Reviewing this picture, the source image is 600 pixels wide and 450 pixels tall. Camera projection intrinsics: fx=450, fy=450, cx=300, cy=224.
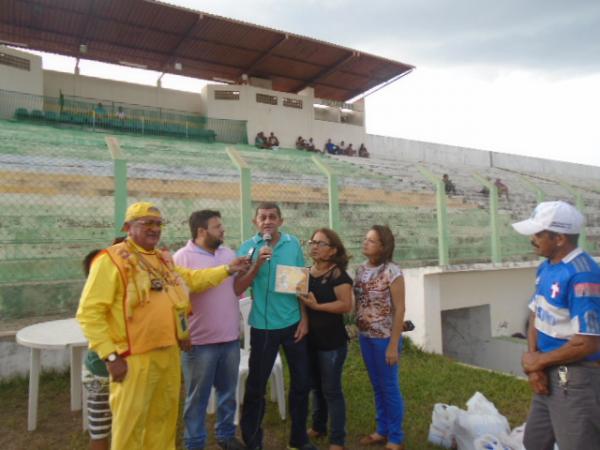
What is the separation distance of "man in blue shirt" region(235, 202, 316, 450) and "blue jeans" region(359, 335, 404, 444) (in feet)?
1.64

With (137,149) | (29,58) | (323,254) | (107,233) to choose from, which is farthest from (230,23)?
(323,254)

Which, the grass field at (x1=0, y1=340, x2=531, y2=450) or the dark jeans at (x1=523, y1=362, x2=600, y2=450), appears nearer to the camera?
the dark jeans at (x1=523, y1=362, x2=600, y2=450)

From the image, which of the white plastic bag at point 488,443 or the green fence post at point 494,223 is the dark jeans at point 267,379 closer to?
the white plastic bag at point 488,443

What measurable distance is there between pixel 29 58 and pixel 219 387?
15323 millimetres

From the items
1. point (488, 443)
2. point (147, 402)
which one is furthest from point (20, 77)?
point (488, 443)

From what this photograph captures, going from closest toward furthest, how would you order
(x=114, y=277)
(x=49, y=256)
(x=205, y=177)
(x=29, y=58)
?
(x=114, y=277)
(x=49, y=256)
(x=205, y=177)
(x=29, y=58)

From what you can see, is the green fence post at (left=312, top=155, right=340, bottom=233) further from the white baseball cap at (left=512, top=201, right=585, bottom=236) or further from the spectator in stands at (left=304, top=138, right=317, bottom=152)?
the spectator in stands at (left=304, top=138, right=317, bottom=152)

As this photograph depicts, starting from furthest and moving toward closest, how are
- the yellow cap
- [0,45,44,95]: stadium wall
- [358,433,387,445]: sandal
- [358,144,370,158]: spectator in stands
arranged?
[358,144,370,158]: spectator in stands, [0,45,44,95]: stadium wall, [358,433,387,445]: sandal, the yellow cap

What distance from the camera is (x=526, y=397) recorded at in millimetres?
4094

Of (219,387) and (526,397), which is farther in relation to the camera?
(526,397)

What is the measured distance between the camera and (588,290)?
69.0 inches

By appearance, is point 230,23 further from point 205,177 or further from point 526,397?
point 526,397

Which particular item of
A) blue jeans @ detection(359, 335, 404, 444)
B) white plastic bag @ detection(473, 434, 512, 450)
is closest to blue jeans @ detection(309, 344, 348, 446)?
blue jeans @ detection(359, 335, 404, 444)

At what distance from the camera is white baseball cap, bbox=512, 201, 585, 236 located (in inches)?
75.0
